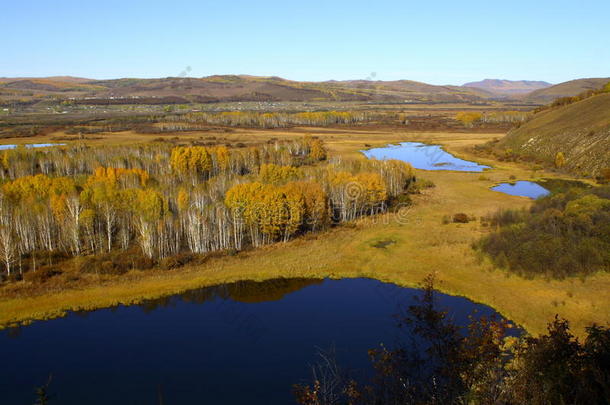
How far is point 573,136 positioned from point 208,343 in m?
101

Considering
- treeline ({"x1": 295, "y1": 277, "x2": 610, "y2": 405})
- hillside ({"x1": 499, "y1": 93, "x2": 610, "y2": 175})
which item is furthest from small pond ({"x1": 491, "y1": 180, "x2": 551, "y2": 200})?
treeline ({"x1": 295, "y1": 277, "x2": 610, "y2": 405})

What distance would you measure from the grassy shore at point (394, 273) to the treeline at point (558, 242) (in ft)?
4.02

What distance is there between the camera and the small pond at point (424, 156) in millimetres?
98875

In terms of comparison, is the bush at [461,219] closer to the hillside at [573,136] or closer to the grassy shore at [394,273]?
the grassy shore at [394,273]

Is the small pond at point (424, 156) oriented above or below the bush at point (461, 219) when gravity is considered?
above

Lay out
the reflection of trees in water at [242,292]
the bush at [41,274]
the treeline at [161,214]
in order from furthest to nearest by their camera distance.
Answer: the treeline at [161,214] → the bush at [41,274] → the reflection of trees in water at [242,292]

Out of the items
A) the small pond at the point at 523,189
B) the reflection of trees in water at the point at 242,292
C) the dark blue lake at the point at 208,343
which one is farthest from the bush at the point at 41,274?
the small pond at the point at 523,189

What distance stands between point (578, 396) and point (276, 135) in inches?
5753

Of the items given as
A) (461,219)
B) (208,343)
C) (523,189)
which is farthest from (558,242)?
(523,189)

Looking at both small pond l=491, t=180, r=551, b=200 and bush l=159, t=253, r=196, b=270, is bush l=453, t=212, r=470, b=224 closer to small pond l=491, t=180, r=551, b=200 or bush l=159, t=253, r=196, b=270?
small pond l=491, t=180, r=551, b=200

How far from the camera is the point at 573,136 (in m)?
97.5

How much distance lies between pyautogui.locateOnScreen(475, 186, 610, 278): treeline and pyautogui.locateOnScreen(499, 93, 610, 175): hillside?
4715 cm

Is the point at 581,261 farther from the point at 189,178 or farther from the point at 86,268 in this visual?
the point at 189,178

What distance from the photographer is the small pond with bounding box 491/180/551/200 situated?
7006cm
